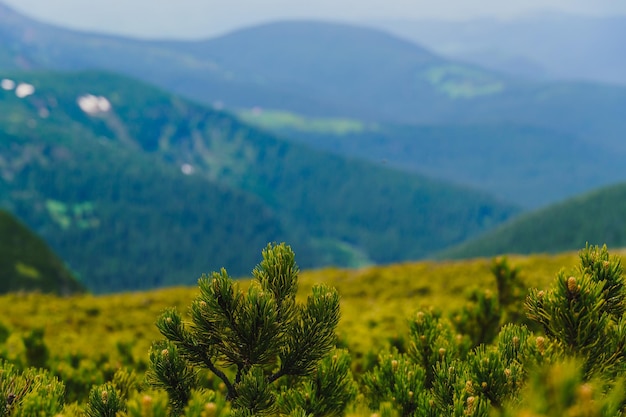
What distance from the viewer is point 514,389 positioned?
3.04m

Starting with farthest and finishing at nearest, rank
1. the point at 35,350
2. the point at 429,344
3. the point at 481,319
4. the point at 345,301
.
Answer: the point at 345,301 < the point at 35,350 < the point at 481,319 < the point at 429,344

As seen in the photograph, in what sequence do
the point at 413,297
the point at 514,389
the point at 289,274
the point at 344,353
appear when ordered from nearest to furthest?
the point at 514,389 → the point at 289,274 → the point at 344,353 → the point at 413,297

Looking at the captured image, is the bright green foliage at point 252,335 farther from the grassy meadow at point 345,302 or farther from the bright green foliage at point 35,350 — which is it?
the grassy meadow at point 345,302

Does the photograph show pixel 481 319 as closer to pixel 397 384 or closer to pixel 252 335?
pixel 397 384

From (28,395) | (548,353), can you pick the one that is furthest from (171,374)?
(548,353)

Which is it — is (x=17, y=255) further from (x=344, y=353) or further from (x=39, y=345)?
(x=344, y=353)

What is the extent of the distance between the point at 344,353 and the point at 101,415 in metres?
1.51

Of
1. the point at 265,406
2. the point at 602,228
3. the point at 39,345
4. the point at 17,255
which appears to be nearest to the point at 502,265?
the point at 265,406

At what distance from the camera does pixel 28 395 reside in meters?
2.82

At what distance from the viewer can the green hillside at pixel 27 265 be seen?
60.8m

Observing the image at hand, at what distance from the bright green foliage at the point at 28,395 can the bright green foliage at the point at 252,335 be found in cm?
58

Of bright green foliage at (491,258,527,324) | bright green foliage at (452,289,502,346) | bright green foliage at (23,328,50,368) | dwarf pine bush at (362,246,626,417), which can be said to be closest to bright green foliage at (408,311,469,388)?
dwarf pine bush at (362,246,626,417)

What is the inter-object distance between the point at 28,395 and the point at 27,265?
72.2 m

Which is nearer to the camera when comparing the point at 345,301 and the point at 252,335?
the point at 252,335
